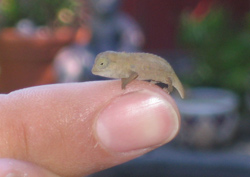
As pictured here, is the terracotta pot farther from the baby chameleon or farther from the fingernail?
the fingernail

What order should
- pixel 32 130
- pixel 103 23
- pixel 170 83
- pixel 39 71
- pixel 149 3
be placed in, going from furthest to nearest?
1. pixel 149 3
2. pixel 103 23
3. pixel 39 71
4. pixel 170 83
5. pixel 32 130

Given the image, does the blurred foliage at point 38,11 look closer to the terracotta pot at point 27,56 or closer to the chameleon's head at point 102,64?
the terracotta pot at point 27,56

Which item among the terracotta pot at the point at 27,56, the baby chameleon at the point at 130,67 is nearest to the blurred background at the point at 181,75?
the terracotta pot at the point at 27,56

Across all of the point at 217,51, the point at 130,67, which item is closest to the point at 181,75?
the point at 217,51

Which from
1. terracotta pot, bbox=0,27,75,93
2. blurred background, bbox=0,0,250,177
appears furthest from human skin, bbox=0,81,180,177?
terracotta pot, bbox=0,27,75,93

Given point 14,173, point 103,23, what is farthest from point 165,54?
point 14,173

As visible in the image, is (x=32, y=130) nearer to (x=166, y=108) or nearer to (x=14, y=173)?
(x=14, y=173)

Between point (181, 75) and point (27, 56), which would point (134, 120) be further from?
point (181, 75)
